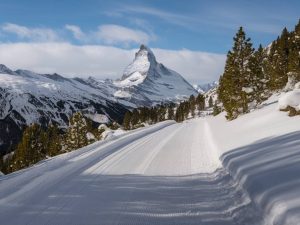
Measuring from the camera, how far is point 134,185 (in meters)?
A: 11.6

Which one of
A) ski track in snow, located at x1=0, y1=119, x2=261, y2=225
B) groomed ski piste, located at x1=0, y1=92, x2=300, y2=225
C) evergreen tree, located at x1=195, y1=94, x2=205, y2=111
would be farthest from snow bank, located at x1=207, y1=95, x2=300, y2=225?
evergreen tree, located at x1=195, y1=94, x2=205, y2=111

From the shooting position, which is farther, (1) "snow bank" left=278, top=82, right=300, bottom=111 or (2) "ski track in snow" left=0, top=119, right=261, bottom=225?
(1) "snow bank" left=278, top=82, right=300, bottom=111

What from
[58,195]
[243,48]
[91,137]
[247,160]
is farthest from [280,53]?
[58,195]

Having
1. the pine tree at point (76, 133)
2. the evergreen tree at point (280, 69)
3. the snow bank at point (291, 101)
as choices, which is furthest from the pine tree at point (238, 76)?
the pine tree at point (76, 133)

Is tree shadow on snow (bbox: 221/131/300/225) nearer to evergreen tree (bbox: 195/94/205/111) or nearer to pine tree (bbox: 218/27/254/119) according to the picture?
pine tree (bbox: 218/27/254/119)

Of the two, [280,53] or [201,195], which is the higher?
[280,53]

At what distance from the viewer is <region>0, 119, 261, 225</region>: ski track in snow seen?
8094 mm

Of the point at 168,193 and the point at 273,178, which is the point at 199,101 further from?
the point at 273,178

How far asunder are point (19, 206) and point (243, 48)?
39.6 metres

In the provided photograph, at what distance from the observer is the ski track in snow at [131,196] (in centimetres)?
809

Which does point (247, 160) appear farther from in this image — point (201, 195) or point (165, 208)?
point (165, 208)

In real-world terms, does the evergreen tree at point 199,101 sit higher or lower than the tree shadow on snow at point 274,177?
higher

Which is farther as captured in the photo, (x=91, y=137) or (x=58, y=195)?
(x=91, y=137)

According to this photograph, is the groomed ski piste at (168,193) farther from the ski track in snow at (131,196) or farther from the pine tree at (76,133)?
the pine tree at (76,133)
